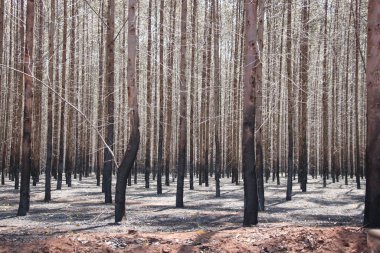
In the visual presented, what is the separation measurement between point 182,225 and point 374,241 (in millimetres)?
5508

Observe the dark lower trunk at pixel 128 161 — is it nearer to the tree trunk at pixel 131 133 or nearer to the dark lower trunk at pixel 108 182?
the tree trunk at pixel 131 133

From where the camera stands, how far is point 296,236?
23.4 feet

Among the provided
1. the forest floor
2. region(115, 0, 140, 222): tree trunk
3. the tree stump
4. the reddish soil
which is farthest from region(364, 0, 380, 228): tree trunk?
region(115, 0, 140, 222): tree trunk

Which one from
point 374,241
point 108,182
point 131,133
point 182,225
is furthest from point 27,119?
point 374,241

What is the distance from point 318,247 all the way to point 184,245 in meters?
2.04

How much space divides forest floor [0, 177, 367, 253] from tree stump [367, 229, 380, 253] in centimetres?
10

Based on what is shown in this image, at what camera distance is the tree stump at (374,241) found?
649 cm

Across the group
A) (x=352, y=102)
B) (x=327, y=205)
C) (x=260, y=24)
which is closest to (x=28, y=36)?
(x=260, y=24)

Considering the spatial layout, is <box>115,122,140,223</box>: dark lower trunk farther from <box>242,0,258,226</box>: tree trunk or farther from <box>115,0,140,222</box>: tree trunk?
<box>242,0,258,226</box>: tree trunk

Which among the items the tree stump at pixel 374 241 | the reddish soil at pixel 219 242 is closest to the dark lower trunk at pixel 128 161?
the reddish soil at pixel 219 242

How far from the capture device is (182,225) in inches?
441

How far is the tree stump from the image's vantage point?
649 centimetres

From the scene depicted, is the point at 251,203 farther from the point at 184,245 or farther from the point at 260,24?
the point at 260,24

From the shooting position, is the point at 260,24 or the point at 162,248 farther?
the point at 260,24
